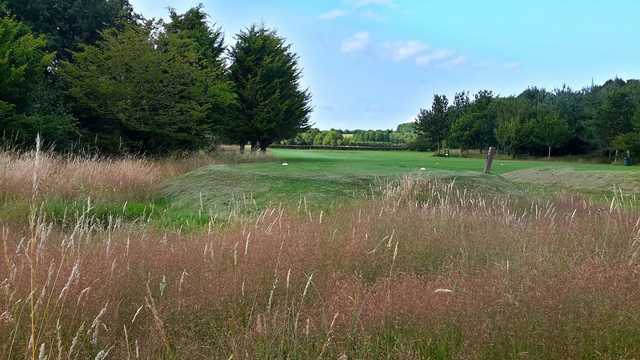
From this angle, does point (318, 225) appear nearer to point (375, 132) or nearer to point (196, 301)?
point (196, 301)

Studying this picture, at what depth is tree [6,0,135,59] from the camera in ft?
73.3

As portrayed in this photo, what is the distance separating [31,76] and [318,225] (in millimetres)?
14816

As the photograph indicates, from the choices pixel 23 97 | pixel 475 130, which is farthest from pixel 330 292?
pixel 475 130

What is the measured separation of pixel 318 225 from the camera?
4.77 m

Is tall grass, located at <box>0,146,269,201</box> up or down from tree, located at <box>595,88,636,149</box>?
down

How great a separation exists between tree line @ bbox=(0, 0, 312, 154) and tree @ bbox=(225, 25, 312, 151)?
7.62 feet

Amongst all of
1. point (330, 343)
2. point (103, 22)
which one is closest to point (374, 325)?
point (330, 343)

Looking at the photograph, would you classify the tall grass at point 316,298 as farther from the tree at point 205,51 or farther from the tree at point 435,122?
the tree at point 435,122

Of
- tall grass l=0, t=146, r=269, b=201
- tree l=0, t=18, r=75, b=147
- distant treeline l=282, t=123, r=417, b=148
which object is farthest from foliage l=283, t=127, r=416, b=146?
tall grass l=0, t=146, r=269, b=201

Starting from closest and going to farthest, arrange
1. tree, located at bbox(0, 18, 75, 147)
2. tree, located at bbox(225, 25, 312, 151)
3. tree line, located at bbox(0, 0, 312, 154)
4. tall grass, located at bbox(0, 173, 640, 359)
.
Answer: tall grass, located at bbox(0, 173, 640, 359) < tree, located at bbox(0, 18, 75, 147) < tree line, located at bbox(0, 0, 312, 154) < tree, located at bbox(225, 25, 312, 151)

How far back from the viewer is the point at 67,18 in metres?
23.5

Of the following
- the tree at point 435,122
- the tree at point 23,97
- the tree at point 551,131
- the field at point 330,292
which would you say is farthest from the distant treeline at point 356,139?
the field at point 330,292

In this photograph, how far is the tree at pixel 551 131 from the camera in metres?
48.8

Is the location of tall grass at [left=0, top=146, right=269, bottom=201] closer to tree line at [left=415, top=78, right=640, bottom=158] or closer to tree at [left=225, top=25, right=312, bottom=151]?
tree at [left=225, top=25, right=312, bottom=151]
